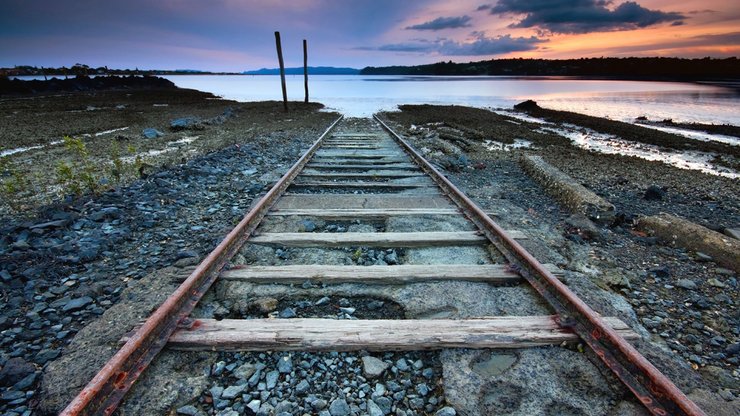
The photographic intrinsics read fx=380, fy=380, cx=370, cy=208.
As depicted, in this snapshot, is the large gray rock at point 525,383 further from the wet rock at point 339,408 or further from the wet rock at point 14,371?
the wet rock at point 14,371

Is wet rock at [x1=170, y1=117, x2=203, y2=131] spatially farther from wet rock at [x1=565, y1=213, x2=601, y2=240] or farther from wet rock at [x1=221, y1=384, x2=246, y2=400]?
wet rock at [x1=221, y1=384, x2=246, y2=400]

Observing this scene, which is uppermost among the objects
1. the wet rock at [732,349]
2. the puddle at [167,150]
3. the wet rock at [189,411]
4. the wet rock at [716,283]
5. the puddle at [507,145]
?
the puddle at [167,150]

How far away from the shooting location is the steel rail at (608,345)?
1.72 metres

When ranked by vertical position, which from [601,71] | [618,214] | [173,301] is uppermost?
[601,71]

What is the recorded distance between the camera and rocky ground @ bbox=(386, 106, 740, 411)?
8.70 ft

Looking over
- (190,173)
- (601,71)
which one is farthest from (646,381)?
(601,71)

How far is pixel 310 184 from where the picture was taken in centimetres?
558

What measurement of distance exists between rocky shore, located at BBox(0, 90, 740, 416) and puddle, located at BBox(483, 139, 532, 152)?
4.20 meters

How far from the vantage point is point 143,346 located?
2043mm

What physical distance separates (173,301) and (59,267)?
1.81 meters

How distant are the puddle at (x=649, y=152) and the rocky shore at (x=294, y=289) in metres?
3.91

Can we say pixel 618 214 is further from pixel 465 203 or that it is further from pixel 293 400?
pixel 293 400

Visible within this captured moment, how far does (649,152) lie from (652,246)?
10.9 metres

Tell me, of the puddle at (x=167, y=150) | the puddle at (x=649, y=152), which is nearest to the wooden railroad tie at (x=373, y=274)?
the puddle at (x=167, y=150)
